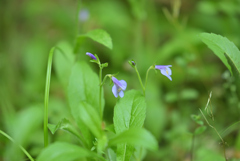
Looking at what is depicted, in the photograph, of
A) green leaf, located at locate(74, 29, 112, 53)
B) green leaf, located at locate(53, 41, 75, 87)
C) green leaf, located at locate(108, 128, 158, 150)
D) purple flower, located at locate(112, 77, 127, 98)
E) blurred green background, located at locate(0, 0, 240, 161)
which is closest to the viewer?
green leaf, located at locate(108, 128, 158, 150)

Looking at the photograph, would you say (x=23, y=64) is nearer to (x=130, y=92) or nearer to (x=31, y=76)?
(x=31, y=76)

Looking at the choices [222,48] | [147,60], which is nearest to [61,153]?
[222,48]

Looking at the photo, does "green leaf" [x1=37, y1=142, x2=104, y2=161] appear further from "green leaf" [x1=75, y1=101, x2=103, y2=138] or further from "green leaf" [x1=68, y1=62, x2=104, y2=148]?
"green leaf" [x1=68, y1=62, x2=104, y2=148]

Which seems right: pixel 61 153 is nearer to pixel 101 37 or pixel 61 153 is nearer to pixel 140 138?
pixel 140 138

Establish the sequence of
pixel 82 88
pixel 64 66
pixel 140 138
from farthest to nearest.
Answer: pixel 64 66, pixel 82 88, pixel 140 138

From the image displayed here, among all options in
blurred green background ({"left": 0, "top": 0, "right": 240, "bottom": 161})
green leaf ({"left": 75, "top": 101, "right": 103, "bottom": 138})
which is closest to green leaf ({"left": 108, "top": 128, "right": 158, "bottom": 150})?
green leaf ({"left": 75, "top": 101, "right": 103, "bottom": 138})
